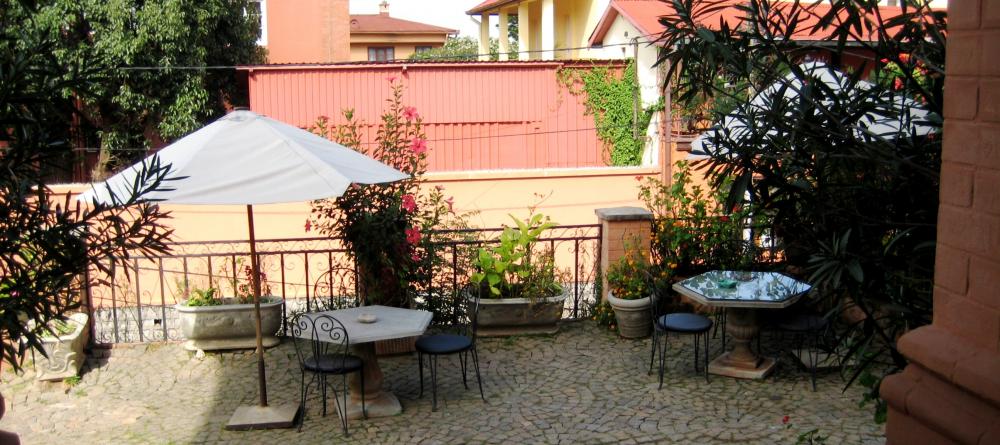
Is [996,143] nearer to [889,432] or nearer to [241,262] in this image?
[889,432]

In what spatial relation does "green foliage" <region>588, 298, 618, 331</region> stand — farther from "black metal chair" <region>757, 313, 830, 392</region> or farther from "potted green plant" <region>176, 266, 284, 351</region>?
"potted green plant" <region>176, 266, 284, 351</region>

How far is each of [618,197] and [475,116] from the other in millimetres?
5858

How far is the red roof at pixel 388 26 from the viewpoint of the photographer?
43094mm

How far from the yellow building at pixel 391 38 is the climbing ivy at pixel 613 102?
918 inches

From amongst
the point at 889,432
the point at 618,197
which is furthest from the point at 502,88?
the point at 889,432

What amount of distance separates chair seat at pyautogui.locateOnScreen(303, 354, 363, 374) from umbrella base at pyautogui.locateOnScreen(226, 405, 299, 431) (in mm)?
426

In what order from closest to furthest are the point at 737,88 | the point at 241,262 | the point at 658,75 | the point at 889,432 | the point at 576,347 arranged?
the point at 889,432 < the point at 737,88 < the point at 576,347 < the point at 241,262 < the point at 658,75

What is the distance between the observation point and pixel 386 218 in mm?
Answer: 7262

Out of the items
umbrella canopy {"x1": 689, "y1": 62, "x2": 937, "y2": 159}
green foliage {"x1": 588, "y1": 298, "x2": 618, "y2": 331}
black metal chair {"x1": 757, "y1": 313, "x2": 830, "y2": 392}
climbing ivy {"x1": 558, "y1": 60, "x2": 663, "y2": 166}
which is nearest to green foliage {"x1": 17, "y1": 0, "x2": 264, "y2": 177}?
climbing ivy {"x1": 558, "y1": 60, "x2": 663, "y2": 166}

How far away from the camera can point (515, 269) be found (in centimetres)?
801

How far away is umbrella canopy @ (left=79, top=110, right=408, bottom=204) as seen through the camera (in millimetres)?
5332

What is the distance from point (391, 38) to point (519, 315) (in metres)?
37.9

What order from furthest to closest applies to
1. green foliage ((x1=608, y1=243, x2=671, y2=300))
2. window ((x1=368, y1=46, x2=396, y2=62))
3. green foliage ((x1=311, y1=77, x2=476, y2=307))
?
window ((x1=368, y1=46, x2=396, y2=62))
green foliage ((x1=608, y1=243, x2=671, y2=300))
green foliage ((x1=311, y1=77, x2=476, y2=307))

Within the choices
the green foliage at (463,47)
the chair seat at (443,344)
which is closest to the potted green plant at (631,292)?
the chair seat at (443,344)
